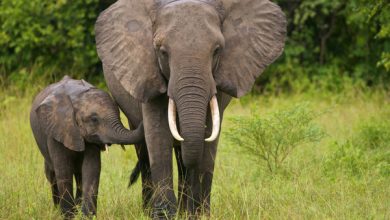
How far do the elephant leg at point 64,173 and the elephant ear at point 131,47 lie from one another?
0.88 m

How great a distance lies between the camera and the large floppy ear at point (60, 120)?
23.5 feet

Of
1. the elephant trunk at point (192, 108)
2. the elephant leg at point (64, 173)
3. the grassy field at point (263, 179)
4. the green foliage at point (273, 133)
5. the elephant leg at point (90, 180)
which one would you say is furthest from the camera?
the green foliage at point (273, 133)

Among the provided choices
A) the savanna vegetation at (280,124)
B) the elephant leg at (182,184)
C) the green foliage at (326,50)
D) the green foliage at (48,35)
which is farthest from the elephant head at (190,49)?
the green foliage at (48,35)

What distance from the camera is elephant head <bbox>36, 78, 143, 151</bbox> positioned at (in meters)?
7.15

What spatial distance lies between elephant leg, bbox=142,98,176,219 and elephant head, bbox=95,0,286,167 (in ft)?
0.59

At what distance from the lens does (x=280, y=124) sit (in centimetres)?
921

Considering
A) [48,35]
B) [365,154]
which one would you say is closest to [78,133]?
[365,154]

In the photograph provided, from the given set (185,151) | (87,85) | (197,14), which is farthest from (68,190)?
(197,14)

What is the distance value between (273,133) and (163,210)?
2.53m

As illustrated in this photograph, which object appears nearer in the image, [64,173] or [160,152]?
[160,152]

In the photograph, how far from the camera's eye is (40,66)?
15352mm

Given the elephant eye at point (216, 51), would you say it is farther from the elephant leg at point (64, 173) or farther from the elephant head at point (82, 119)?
the elephant leg at point (64, 173)

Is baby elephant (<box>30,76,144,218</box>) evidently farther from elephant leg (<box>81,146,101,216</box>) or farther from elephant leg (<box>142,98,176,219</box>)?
elephant leg (<box>142,98,176,219</box>)

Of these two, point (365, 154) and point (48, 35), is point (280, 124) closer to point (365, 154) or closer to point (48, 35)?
point (365, 154)
